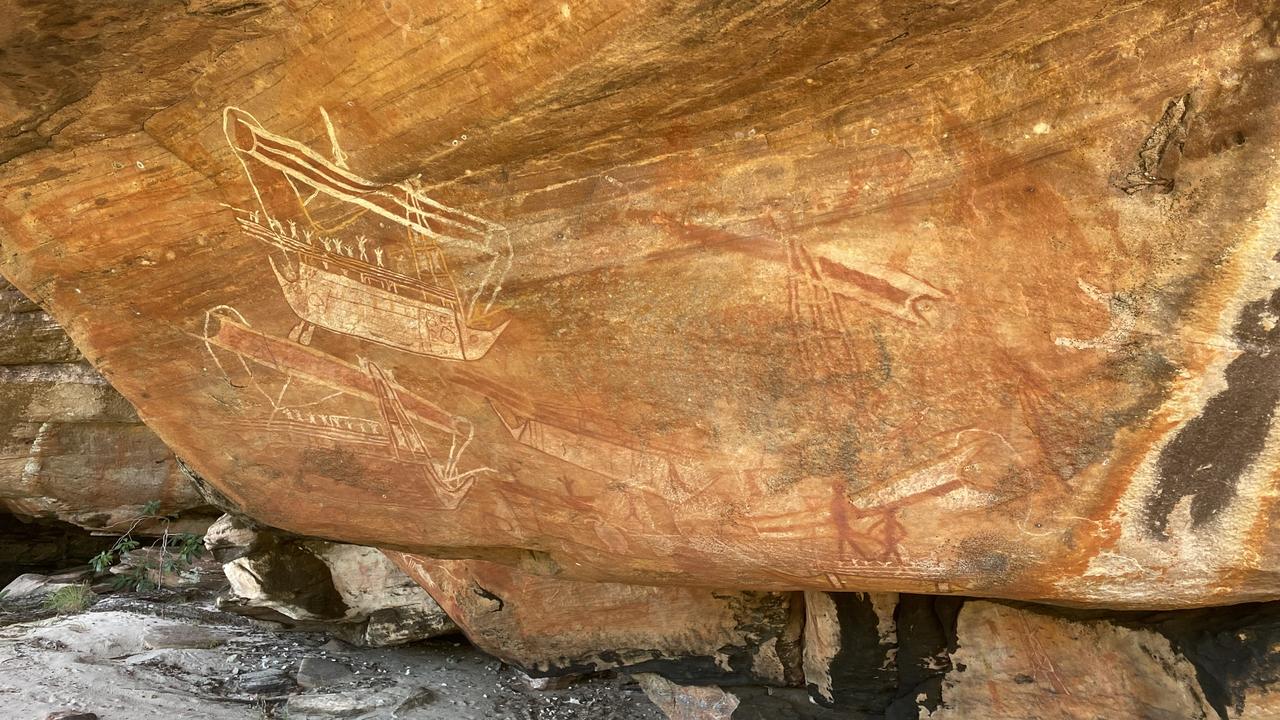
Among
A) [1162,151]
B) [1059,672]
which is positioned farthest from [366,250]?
[1059,672]

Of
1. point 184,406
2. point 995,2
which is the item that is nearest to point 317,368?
point 184,406

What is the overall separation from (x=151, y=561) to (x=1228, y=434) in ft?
28.6

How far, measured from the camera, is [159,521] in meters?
7.96

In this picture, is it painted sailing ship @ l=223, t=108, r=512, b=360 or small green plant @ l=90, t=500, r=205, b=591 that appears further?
small green plant @ l=90, t=500, r=205, b=591

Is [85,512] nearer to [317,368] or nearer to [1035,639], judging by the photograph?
[317,368]

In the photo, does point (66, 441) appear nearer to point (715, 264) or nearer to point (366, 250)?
point (366, 250)

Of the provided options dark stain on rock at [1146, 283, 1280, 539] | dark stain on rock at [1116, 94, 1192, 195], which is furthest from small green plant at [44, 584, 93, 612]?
dark stain on rock at [1116, 94, 1192, 195]

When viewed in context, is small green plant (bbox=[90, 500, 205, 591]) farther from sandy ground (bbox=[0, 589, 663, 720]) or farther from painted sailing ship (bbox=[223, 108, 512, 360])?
painted sailing ship (bbox=[223, 108, 512, 360])

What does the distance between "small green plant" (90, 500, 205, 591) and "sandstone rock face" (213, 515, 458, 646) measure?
1.40m

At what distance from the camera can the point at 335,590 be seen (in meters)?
6.50

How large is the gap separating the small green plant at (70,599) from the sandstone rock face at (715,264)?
14.4ft

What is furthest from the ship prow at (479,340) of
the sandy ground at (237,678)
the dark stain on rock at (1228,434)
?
the sandy ground at (237,678)

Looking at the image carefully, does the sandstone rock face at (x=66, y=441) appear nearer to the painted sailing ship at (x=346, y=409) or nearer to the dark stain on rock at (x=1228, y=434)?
the painted sailing ship at (x=346, y=409)

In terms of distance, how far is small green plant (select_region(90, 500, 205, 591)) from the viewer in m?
7.64
